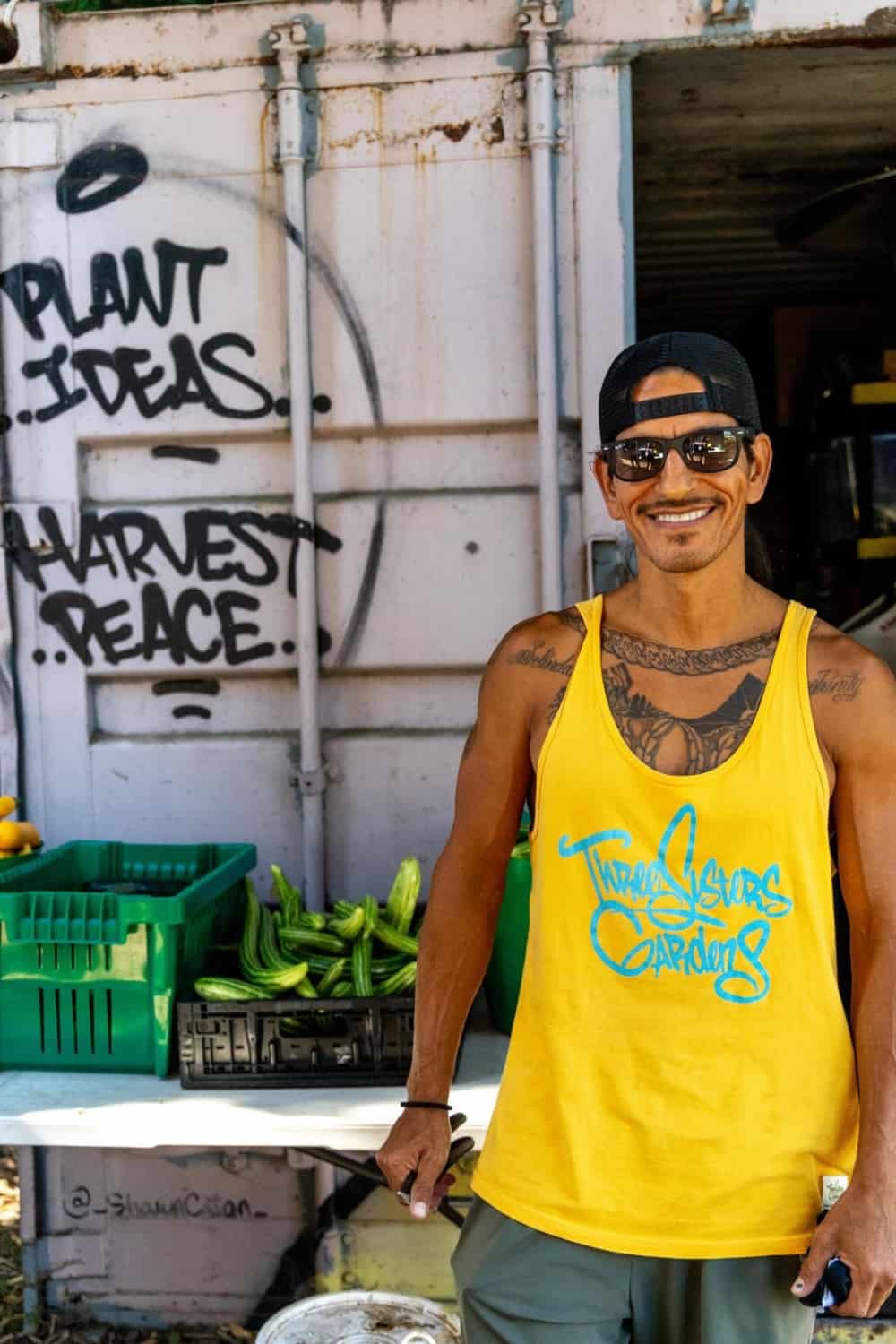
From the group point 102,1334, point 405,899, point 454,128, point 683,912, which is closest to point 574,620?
point 683,912

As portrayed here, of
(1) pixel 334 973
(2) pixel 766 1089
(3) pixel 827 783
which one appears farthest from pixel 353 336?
(2) pixel 766 1089

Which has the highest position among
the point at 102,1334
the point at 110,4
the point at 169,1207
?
the point at 110,4

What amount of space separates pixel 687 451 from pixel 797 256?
14.4 feet

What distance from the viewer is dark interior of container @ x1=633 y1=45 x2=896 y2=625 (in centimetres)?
394

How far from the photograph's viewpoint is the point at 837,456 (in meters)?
5.39

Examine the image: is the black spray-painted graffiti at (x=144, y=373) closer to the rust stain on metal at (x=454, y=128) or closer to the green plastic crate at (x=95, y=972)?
the rust stain on metal at (x=454, y=128)

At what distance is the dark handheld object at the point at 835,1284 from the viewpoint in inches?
68.0

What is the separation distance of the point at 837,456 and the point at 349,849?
2920mm

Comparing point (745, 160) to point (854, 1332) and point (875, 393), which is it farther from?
point (854, 1332)

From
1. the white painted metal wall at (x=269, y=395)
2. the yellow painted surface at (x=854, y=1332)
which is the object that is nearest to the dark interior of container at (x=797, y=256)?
the white painted metal wall at (x=269, y=395)

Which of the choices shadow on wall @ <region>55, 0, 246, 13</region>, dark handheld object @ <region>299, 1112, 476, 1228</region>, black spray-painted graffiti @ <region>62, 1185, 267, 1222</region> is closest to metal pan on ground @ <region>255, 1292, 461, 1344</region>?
dark handheld object @ <region>299, 1112, 476, 1228</region>

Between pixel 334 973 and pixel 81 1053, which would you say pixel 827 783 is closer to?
pixel 334 973

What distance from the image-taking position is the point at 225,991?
9.37 ft

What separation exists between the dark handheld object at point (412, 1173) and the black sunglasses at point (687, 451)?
1.16 m
